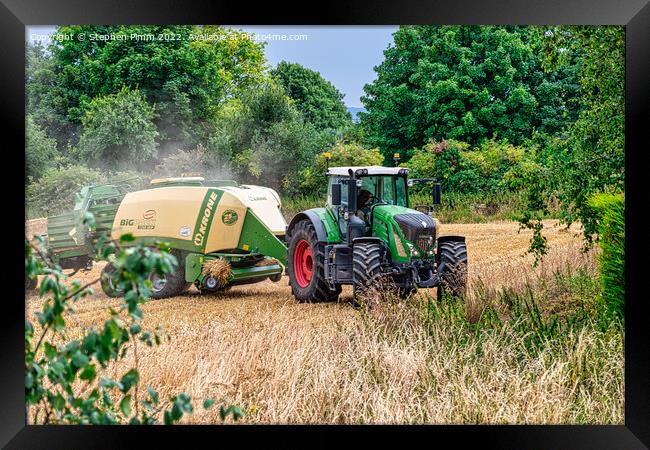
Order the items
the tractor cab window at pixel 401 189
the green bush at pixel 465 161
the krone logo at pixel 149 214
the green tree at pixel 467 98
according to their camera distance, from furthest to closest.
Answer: the krone logo at pixel 149 214 → the tractor cab window at pixel 401 189 → the green bush at pixel 465 161 → the green tree at pixel 467 98

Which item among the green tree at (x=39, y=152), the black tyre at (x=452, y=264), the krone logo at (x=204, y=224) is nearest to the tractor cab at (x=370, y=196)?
the black tyre at (x=452, y=264)

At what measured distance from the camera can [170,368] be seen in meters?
6.56

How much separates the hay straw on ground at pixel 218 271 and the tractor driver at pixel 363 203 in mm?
1697

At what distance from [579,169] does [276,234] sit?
358 cm

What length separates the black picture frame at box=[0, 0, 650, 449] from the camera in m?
5.47

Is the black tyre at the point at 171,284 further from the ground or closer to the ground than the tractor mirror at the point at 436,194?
closer to the ground

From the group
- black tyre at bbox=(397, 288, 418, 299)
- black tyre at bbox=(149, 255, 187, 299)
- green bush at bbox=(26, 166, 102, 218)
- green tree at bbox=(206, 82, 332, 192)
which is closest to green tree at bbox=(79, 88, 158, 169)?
green bush at bbox=(26, 166, 102, 218)

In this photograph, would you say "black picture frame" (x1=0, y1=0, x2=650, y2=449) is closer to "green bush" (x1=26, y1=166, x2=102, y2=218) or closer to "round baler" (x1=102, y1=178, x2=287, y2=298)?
"green bush" (x1=26, y1=166, x2=102, y2=218)

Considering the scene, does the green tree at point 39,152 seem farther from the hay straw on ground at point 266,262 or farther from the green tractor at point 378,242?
the hay straw on ground at point 266,262

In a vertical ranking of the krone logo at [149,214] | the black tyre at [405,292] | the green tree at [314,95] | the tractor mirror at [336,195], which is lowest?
the black tyre at [405,292]

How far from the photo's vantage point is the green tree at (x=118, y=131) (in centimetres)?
751
